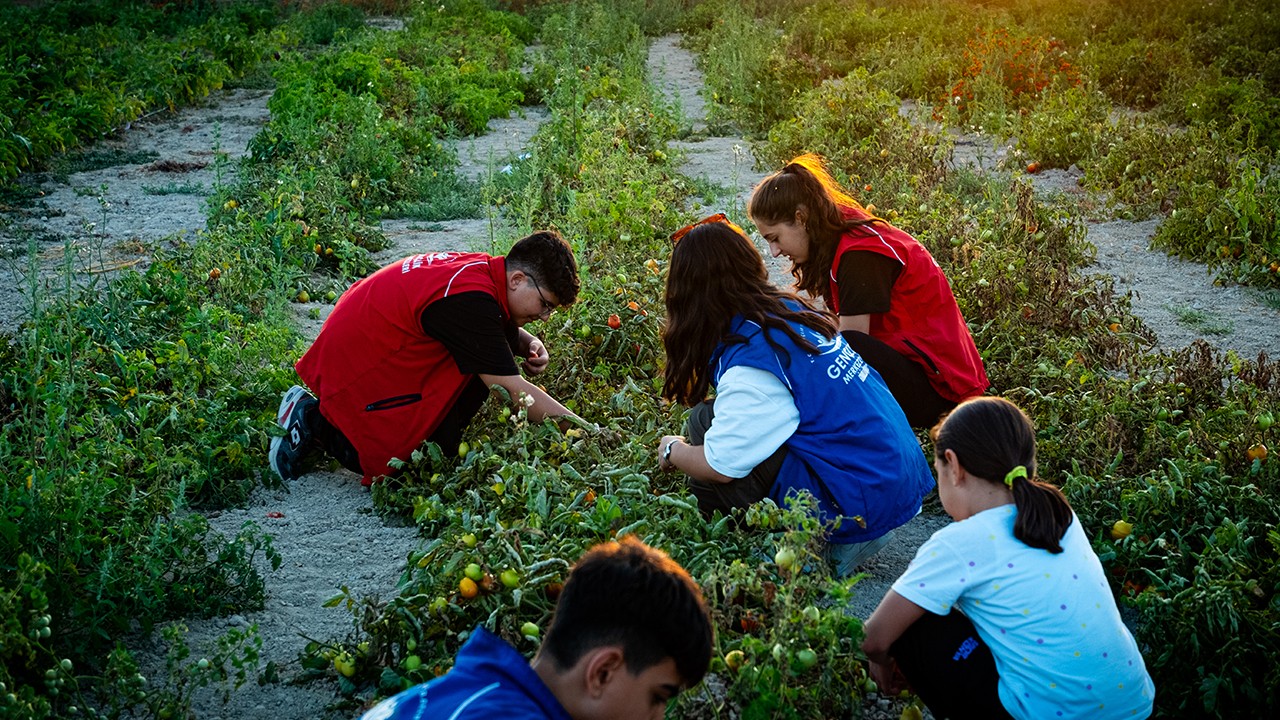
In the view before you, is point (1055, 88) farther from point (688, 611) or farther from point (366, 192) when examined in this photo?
point (688, 611)

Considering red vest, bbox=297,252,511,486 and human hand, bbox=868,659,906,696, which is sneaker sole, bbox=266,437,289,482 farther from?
human hand, bbox=868,659,906,696

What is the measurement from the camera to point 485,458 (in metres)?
3.57

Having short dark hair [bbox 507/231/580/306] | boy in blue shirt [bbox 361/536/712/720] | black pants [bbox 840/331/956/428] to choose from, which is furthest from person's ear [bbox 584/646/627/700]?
black pants [bbox 840/331/956/428]

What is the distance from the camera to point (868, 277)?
3686 millimetres

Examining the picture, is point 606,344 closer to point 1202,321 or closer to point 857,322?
point 857,322

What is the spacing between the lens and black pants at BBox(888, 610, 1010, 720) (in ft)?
7.97

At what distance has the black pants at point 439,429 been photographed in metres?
3.83

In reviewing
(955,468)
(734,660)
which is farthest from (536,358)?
(955,468)

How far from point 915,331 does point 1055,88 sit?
18.9 ft

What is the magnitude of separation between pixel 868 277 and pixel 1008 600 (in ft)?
5.35

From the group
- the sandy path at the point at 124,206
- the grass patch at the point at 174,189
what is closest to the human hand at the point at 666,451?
the sandy path at the point at 124,206

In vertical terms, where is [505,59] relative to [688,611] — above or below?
below

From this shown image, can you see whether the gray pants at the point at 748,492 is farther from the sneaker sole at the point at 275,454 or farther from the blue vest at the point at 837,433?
the sneaker sole at the point at 275,454

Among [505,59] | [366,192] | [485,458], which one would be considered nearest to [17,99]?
[366,192]
